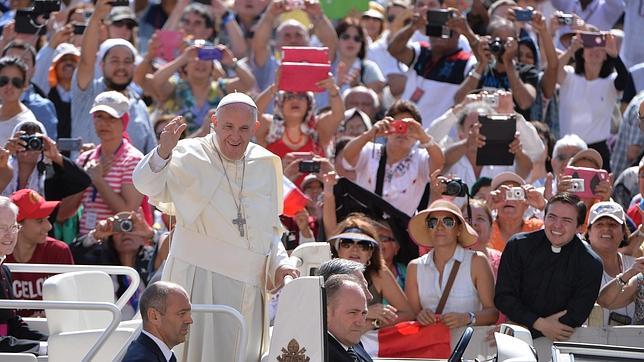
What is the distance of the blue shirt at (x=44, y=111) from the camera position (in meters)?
12.8

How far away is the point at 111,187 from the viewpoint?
11.7 metres

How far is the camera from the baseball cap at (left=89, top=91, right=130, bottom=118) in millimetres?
11727

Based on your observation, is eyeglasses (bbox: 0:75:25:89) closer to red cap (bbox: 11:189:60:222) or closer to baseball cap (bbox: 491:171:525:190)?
red cap (bbox: 11:189:60:222)

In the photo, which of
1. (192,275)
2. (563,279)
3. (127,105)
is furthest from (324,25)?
(192,275)

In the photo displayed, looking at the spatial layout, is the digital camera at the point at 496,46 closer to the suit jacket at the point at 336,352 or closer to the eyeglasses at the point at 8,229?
the eyeglasses at the point at 8,229

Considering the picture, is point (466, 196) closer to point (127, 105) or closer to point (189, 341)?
point (127, 105)

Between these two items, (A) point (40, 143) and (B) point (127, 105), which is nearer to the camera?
(A) point (40, 143)

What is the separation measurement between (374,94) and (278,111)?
1478 millimetres

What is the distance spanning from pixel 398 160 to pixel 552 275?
2.33 m

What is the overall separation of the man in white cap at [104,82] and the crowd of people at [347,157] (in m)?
0.02

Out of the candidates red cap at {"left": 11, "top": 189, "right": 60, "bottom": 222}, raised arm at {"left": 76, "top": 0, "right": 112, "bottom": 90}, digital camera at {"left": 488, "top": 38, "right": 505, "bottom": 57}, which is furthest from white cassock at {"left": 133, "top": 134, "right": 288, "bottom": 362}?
digital camera at {"left": 488, "top": 38, "right": 505, "bottom": 57}

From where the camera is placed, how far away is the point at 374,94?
13742 millimetres

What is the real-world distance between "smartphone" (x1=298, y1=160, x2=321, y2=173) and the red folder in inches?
34.8

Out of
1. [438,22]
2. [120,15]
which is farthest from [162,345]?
[120,15]
